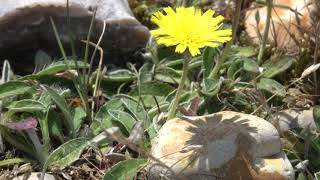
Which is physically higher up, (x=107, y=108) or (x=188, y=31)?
(x=188, y=31)

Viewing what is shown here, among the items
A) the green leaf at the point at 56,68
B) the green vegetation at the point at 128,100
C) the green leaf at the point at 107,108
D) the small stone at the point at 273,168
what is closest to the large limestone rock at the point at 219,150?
the small stone at the point at 273,168

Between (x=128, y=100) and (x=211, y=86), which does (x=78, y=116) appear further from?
(x=211, y=86)

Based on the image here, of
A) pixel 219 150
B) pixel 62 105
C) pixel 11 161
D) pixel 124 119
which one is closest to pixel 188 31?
pixel 219 150

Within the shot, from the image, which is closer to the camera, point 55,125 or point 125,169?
point 125,169

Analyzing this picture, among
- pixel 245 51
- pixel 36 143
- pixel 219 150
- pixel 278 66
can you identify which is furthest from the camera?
pixel 245 51

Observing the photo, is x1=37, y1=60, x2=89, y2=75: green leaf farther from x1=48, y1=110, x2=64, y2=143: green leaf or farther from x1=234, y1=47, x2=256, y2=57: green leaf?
x1=234, y1=47, x2=256, y2=57: green leaf

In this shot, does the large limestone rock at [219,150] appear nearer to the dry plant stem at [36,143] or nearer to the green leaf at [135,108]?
the green leaf at [135,108]
